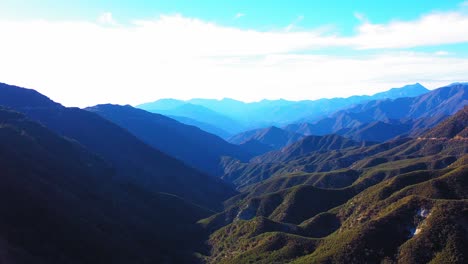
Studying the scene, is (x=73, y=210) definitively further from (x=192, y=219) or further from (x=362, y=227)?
(x=362, y=227)

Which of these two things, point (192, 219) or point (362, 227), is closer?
point (362, 227)

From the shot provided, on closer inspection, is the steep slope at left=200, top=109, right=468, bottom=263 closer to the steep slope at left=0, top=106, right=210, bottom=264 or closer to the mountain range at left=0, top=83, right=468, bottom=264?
the mountain range at left=0, top=83, right=468, bottom=264

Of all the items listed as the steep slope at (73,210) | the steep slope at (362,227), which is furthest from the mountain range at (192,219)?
the steep slope at (73,210)

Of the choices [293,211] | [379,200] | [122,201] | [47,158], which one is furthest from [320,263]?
[47,158]

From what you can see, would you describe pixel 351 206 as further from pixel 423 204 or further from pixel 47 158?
pixel 47 158

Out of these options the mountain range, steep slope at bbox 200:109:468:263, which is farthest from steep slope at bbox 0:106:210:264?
steep slope at bbox 200:109:468:263

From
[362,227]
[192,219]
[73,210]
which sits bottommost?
[192,219]

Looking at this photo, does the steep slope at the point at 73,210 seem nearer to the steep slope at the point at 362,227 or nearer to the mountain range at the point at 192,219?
the mountain range at the point at 192,219

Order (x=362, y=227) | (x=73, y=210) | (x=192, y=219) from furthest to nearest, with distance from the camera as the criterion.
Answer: (x=192, y=219) → (x=73, y=210) → (x=362, y=227)

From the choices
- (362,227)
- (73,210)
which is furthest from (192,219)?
(362,227)
